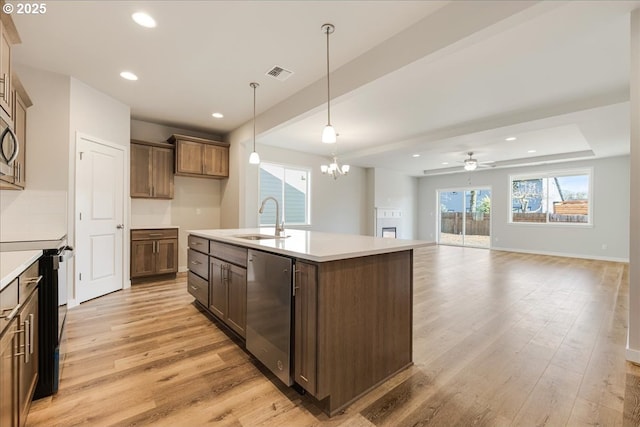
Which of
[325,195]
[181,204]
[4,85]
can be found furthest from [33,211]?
[325,195]

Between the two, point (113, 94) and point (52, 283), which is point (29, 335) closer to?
point (52, 283)

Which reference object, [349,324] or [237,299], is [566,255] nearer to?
[349,324]

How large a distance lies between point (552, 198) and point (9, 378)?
10.2 metres

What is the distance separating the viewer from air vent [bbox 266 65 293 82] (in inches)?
123

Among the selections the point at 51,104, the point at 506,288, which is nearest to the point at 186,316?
the point at 51,104

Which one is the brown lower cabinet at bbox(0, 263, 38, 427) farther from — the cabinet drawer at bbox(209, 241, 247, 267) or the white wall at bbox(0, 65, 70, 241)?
the white wall at bbox(0, 65, 70, 241)

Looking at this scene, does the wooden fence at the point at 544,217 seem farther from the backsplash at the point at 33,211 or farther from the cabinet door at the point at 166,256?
the backsplash at the point at 33,211

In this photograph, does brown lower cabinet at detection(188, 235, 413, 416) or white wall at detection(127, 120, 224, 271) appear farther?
white wall at detection(127, 120, 224, 271)

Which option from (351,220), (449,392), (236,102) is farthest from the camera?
(351,220)

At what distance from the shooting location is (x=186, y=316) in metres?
3.08

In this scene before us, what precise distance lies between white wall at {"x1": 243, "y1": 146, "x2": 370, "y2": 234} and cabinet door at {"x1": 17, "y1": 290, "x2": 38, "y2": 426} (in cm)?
372

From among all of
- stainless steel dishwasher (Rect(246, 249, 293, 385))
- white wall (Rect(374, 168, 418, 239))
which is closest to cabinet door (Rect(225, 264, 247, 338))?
stainless steel dishwasher (Rect(246, 249, 293, 385))

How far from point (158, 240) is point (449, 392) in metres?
4.40

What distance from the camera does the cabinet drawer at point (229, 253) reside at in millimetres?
2281
